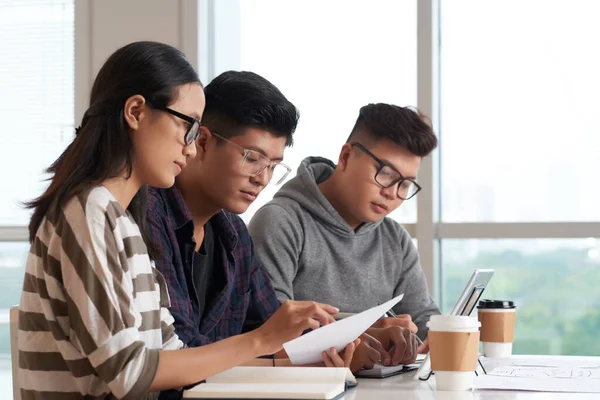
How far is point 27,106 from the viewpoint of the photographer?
3.90 meters

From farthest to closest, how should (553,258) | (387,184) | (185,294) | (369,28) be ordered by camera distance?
(369,28), (553,258), (387,184), (185,294)

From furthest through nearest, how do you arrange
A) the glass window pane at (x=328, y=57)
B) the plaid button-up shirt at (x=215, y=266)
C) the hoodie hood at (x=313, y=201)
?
the glass window pane at (x=328, y=57) < the hoodie hood at (x=313, y=201) < the plaid button-up shirt at (x=215, y=266)

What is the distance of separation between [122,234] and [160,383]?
25 centimetres

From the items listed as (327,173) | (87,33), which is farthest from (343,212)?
(87,33)

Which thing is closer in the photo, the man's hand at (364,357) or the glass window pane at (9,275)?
the man's hand at (364,357)

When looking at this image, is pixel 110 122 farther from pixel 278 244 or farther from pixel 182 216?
pixel 278 244

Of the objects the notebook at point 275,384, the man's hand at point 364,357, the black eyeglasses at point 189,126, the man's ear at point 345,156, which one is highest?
the black eyeglasses at point 189,126

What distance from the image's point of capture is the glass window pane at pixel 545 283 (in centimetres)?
345

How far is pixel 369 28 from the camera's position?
370 cm

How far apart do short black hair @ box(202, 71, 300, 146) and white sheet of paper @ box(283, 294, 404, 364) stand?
615 mm

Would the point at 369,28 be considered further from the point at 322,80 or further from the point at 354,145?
the point at 354,145

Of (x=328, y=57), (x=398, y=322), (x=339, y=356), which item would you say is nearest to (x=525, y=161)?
(x=328, y=57)

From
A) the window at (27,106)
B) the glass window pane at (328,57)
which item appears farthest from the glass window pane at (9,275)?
the glass window pane at (328,57)

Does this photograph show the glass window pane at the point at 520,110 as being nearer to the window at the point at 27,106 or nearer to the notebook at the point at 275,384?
the window at the point at 27,106
